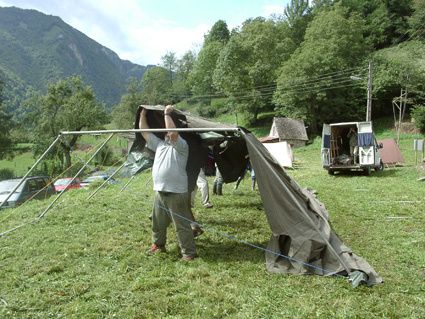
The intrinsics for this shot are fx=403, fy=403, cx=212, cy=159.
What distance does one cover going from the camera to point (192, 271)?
5.43 m

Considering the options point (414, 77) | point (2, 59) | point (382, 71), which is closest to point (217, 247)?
point (414, 77)

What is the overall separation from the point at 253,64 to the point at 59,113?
26717 millimetres

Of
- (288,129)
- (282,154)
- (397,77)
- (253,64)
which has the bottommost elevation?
(282,154)

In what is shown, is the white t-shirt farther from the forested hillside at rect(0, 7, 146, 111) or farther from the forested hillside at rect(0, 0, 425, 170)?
the forested hillside at rect(0, 7, 146, 111)

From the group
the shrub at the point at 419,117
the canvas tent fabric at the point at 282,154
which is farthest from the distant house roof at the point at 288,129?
the canvas tent fabric at the point at 282,154

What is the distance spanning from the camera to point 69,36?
610 feet

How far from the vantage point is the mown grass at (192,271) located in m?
4.42

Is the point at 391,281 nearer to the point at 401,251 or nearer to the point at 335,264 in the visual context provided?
the point at 335,264

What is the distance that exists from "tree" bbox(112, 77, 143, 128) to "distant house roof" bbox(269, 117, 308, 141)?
21.9 m

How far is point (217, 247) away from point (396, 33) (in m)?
63.1

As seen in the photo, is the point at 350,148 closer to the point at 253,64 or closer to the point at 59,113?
the point at 59,113

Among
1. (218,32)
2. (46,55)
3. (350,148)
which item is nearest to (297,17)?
(218,32)

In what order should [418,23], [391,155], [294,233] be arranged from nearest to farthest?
[294,233], [391,155], [418,23]

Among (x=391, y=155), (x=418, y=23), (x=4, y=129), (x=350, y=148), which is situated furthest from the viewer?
(x=418, y=23)
